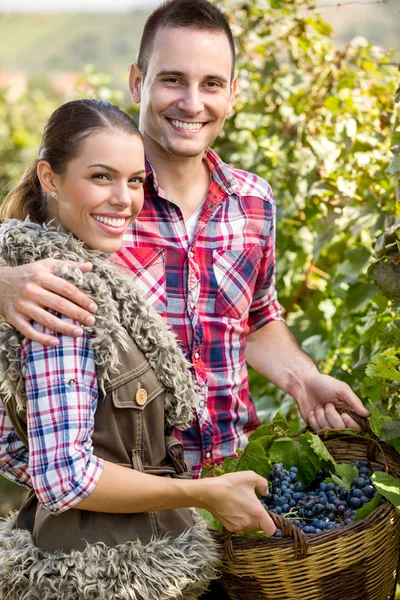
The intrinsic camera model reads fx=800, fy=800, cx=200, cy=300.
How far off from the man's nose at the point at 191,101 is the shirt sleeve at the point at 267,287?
1.33ft

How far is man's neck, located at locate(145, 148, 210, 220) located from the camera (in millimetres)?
2361

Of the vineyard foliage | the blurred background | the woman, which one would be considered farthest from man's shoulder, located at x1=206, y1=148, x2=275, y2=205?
the blurred background

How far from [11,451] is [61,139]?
715mm

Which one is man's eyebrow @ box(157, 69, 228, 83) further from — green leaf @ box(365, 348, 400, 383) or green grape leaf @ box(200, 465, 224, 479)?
green grape leaf @ box(200, 465, 224, 479)

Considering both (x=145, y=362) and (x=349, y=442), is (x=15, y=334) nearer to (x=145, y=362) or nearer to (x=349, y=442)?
(x=145, y=362)

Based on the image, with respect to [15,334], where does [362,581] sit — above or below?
below

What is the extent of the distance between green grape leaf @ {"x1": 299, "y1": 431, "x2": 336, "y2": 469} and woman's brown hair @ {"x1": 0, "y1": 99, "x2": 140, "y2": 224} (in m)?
0.83

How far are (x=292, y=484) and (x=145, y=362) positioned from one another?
1.65 ft

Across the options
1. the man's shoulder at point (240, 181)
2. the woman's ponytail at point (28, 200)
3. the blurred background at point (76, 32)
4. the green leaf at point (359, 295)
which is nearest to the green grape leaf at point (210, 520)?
the woman's ponytail at point (28, 200)

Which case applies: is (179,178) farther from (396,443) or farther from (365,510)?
(365,510)

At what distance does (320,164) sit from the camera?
3100 millimetres

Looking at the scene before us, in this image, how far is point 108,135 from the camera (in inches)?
68.1

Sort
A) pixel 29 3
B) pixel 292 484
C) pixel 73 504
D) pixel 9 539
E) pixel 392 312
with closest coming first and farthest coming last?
pixel 73 504 → pixel 9 539 → pixel 292 484 → pixel 392 312 → pixel 29 3

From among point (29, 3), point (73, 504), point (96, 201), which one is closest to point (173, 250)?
point (96, 201)
